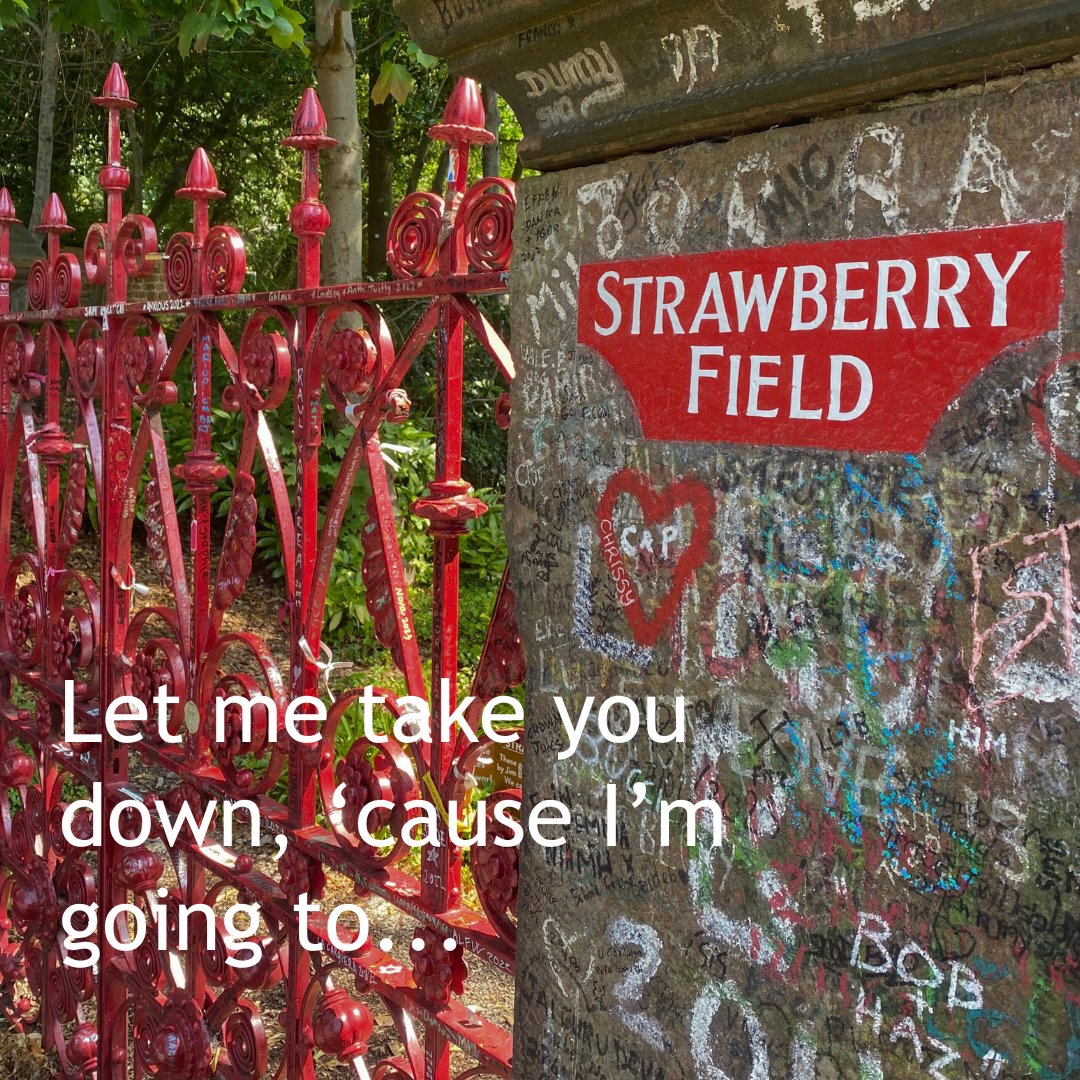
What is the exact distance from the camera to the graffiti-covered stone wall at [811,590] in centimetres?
106

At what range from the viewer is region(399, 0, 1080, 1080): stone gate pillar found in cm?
105

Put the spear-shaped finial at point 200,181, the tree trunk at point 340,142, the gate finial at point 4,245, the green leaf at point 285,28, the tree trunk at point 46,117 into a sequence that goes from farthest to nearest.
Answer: the tree trunk at point 46,117
the tree trunk at point 340,142
the green leaf at point 285,28
the gate finial at point 4,245
the spear-shaped finial at point 200,181

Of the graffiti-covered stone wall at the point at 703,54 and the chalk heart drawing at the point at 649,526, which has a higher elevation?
the graffiti-covered stone wall at the point at 703,54

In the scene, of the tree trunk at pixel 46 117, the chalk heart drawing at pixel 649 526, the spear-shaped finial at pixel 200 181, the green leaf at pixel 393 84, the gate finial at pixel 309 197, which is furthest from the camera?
the tree trunk at pixel 46 117

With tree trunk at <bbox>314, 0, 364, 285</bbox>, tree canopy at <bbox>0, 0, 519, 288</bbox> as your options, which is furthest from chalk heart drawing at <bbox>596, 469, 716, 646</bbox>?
tree canopy at <bbox>0, 0, 519, 288</bbox>

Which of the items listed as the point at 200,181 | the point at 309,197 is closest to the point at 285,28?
the point at 200,181

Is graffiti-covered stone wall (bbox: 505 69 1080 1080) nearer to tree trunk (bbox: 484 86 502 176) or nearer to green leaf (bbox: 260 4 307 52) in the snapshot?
green leaf (bbox: 260 4 307 52)

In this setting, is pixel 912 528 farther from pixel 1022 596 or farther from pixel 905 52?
pixel 905 52

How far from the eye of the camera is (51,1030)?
3.10 m

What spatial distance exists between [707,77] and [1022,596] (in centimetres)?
60

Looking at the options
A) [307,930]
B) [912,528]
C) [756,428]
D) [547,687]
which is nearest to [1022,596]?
[912,528]

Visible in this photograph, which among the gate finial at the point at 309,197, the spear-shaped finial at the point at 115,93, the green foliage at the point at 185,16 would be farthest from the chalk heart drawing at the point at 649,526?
the green foliage at the point at 185,16

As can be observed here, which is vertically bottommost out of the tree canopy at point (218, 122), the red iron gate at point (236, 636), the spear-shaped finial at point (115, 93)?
the red iron gate at point (236, 636)

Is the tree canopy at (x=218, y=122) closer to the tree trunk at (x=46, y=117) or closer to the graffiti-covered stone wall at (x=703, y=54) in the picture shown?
the tree trunk at (x=46, y=117)
